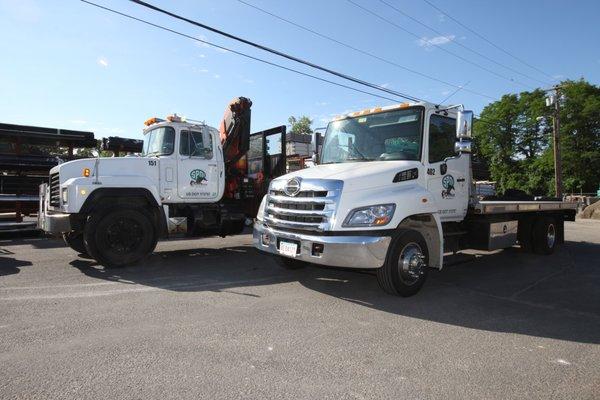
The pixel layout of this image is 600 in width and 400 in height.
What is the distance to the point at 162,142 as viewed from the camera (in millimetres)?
8633

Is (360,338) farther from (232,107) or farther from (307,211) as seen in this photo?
(232,107)

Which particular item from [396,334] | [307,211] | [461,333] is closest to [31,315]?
[307,211]

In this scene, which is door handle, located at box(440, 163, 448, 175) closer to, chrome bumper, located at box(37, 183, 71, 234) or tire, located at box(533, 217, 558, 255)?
tire, located at box(533, 217, 558, 255)

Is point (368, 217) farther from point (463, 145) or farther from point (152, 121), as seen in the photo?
point (152, 121)

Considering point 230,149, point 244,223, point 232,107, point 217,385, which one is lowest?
point 217,385

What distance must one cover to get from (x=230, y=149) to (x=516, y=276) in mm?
6232

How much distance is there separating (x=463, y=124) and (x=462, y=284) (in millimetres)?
2488

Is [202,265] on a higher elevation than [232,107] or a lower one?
lower

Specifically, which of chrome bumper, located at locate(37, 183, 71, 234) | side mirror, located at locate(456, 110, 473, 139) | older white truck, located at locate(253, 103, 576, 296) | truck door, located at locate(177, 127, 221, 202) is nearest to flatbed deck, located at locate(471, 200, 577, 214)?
older white truck, located at locate(253, 103, 576, 296)

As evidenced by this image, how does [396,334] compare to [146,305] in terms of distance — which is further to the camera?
[146,305]

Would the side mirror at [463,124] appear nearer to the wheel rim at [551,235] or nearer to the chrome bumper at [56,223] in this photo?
the wheel rim at [551,235]

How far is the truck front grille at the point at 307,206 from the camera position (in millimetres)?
5465

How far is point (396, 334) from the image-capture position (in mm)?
4461

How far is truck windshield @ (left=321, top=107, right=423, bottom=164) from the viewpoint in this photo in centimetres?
648
